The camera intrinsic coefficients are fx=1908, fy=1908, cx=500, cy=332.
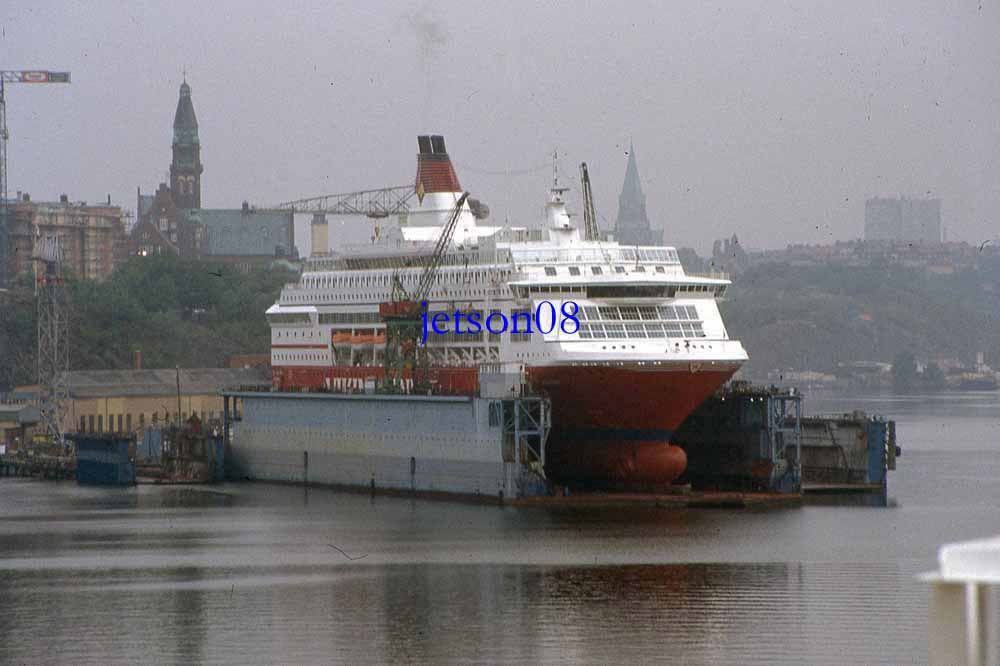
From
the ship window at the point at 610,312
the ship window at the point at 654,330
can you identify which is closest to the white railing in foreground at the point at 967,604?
the ship window at the point at 654,330

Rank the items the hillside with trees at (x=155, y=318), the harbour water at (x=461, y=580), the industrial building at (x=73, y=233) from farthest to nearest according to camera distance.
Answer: the industrial building at (x=73, y=233) < the hillside with trees at (x=155, y=318) < the harbour water at (x=461, y=580)

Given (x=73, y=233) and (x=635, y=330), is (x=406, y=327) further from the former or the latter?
(x=73, y=233)

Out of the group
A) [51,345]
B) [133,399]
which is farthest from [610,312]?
[133,399]

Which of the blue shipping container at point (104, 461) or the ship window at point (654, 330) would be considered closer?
the ship window at point (654, 330)

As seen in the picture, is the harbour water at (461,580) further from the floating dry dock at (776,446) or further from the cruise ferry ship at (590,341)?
the cruise ferry ship at (590,341)

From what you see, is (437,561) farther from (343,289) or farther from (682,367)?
(343,289)

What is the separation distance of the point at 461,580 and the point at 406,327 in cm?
2033

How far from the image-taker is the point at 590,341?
50.6 m

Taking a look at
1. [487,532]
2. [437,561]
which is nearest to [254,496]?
[487,532]

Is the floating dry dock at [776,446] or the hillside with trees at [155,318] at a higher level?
the hillside with trees at [155,318]

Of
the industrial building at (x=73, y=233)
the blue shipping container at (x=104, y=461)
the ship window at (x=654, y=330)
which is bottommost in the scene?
the blue shipping container at (x=104, y=461)

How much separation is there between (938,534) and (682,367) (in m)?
8.20

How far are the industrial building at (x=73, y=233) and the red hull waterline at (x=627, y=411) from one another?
4221 inches

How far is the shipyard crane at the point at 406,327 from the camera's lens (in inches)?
2223
